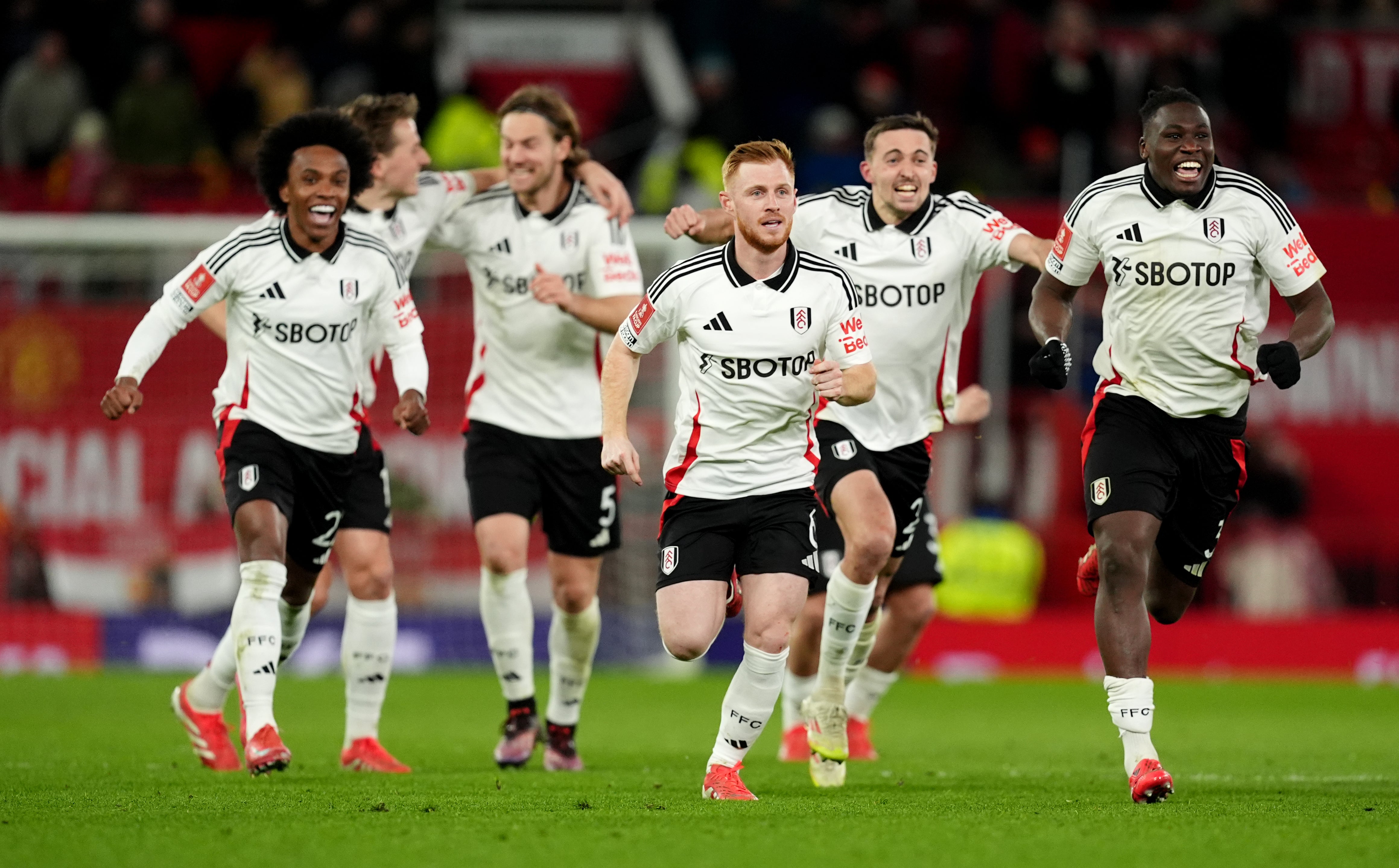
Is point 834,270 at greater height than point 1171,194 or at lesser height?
lesser

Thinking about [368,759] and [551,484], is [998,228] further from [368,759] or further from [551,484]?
[368,759]

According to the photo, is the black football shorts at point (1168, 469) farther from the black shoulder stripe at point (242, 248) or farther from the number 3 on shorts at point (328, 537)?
the black shoulder stripe at point (242, 248)

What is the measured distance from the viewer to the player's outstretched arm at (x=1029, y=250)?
849 cm

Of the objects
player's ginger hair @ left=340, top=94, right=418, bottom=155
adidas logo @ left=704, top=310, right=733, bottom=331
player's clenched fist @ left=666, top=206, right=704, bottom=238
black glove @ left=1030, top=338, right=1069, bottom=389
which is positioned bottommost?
black glove @ left=1030, top=338, right=1069, bottom=389

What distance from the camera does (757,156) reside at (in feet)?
24.2

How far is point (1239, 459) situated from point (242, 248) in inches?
172

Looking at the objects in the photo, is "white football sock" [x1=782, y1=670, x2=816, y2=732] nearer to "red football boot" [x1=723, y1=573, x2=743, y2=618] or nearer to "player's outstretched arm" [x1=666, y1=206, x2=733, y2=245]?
"red football boot" [x1=723, y1=573, x2=743, y2=618]

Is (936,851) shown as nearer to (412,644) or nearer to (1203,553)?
(1203,553)

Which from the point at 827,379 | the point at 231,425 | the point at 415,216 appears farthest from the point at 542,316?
the point at 827,379

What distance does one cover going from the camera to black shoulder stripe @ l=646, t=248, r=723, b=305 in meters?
7.45

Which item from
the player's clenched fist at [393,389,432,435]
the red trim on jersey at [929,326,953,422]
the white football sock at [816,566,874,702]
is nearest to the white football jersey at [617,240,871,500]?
the white football sock at [816,566,874,702]

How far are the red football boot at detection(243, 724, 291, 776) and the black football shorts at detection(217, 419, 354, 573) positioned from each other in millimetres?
975

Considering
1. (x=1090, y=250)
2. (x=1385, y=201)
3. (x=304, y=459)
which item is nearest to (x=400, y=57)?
(x=1385, y=201)

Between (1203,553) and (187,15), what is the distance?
51.1 feet
